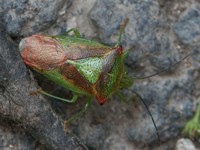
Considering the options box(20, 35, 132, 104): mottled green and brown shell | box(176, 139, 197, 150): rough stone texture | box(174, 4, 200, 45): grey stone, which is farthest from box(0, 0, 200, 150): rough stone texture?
box(20, 35, 132, 104): mottled green and brown shell

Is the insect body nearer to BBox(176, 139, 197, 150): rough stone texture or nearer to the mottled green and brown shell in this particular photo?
the mottled green and brown shell

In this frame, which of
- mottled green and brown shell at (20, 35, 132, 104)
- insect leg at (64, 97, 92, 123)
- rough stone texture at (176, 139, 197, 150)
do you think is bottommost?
rough stone texture at (176, 139, 197, 150)

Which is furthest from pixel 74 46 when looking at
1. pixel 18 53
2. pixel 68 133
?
pixel 68 133

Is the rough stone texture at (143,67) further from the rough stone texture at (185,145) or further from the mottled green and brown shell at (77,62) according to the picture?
the mottled green and brown shell at (77,62)

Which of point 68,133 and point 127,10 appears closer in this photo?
point 68,133

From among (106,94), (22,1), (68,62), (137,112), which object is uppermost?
(22,1)

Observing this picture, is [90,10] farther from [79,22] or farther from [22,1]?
[22,1]
